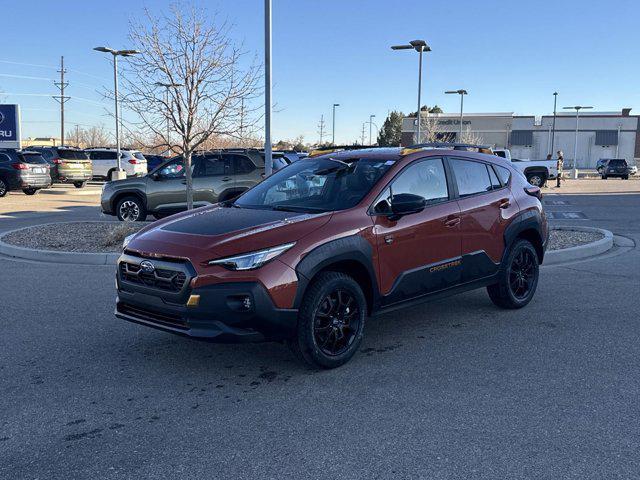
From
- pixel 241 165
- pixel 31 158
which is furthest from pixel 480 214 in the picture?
pixel 31 158

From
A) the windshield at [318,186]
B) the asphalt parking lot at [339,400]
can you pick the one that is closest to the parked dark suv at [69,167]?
the asphalt parking lot at [339,400]

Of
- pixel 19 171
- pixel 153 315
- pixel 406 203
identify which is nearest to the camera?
pixel 153 315

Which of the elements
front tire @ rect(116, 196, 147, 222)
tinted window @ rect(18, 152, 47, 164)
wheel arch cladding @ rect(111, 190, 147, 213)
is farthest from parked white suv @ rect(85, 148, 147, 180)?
front tire @ rect(116, 196, 147, 222)

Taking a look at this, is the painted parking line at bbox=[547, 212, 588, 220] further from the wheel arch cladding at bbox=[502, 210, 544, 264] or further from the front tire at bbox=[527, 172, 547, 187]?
the front tire at bbox=[527, 172, 547, 187]

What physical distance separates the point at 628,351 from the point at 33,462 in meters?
4.64

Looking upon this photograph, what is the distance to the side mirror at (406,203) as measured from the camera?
4.82 metres

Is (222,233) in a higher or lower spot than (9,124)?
lower

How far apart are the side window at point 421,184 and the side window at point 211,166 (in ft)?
28.6

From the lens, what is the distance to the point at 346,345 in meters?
4.76

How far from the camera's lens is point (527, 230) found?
6.57 m

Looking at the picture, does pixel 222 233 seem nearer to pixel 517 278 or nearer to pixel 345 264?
pixel 345 264

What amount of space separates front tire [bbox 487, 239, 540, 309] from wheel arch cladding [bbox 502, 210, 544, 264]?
9 cm

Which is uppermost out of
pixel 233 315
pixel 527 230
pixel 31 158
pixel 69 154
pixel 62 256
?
pixel 69 154

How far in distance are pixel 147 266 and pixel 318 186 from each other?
5.60 ft
